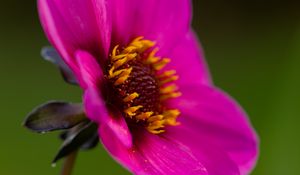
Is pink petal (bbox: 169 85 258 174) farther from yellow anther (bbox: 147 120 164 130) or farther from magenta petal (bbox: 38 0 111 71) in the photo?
magenta petal (bbox: 38 0 111 71)

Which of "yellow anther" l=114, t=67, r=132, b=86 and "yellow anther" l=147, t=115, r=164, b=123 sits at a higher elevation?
"yellow anther" l=114, t=67, r=132, b=86

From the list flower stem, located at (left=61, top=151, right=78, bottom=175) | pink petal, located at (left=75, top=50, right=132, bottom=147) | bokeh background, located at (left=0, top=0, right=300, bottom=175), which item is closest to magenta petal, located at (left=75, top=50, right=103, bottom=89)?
pink petal, located at (left=75, top=50, right=132, bottom=147)

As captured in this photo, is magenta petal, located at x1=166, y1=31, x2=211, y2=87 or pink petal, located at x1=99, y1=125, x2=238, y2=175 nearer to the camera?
pink petal, located at x1=99, y1=125, x2=238, y2=175

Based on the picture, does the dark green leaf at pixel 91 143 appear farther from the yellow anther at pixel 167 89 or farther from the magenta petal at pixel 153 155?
the yellow anther at pixel 167 89

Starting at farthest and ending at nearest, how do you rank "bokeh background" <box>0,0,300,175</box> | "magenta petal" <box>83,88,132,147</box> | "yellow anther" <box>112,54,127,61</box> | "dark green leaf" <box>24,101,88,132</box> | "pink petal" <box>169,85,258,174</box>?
"bokeh background" <box>0,0,300,175</box>, "pink petal" <box>169,85,258,174</box>, "yellow anther" <box>112,54,127,61</box>, "dark green leaf" <box>24,101,88,132</box>, "magenta petal" <box>83,88,132,147</box>

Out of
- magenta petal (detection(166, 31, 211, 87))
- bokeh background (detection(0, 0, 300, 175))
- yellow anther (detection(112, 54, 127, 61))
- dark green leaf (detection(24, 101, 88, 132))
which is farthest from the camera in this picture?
bokeh background (detection(0, 0, 300, 175))

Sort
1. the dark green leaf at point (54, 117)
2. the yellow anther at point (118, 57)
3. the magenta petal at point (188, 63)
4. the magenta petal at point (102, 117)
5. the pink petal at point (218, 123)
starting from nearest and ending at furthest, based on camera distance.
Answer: the magenta petal at point (102, 117), the dark green leaf at point (54, 117), the yellow anther at point (118, 57), the pink petal at point (218, 123), the magenta petal at point (188, 63)

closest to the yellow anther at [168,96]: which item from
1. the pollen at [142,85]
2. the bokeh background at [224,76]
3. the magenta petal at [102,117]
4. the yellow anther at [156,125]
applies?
the pollen at [142,85]

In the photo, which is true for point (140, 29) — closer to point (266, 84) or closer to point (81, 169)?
point (81, 169)
